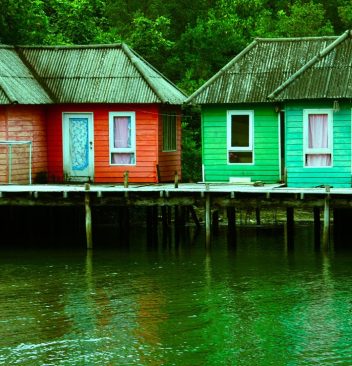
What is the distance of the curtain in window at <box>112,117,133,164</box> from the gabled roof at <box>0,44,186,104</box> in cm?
88

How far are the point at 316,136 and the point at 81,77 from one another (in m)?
8.48

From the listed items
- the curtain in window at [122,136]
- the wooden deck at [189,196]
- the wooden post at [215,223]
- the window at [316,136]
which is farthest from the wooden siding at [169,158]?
the window at [316,136]

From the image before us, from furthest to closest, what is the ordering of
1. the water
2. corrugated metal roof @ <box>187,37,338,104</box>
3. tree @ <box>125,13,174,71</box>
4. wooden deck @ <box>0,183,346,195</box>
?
tree @ <box>125,13,174,71</box>
corrugated metal roof @ <box>187,37,338,104</box>
wooden deck @ <box>0,183,346,195</box>
the water

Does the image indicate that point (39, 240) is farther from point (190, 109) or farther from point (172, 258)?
point (190, 109)

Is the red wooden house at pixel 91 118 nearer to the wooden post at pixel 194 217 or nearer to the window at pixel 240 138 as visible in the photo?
the window at pixel 240 138

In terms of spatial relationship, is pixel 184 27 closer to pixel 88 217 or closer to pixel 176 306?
pixel 88 217

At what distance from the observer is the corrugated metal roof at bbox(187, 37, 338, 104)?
36594 millimetres

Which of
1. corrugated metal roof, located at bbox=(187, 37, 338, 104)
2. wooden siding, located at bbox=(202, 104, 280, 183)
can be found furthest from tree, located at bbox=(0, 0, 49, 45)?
wooden siding, located at bbox=(202, 104, 280, 183)

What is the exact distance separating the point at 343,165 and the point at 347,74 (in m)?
2.66

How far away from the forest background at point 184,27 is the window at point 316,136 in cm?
956

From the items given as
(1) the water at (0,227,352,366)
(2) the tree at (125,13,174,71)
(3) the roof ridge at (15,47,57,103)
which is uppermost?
(2) the tree at (125,13,174,71)

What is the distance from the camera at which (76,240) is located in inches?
1516

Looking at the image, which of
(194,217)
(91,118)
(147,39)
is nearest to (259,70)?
(91,118)

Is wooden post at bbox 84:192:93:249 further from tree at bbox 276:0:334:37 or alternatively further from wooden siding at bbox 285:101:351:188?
tree at bbox 276:0:334:37
